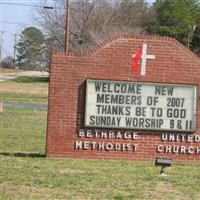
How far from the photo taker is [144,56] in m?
14.7

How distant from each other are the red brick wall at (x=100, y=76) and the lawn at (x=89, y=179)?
19.5 inches

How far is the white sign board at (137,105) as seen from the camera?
14.6m

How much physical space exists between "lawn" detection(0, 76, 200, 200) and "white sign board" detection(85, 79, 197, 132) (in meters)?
0.97

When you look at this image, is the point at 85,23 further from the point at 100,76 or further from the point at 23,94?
the point at 100,76

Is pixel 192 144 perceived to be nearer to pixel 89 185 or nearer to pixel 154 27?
pixel 89 185

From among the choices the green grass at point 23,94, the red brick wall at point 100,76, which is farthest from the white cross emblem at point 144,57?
the green grass at point 23,94

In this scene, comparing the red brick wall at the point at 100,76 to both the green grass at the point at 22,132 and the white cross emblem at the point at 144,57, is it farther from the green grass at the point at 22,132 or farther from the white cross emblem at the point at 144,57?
the green grass at the point at 22,132

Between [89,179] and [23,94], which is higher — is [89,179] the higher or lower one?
the higher one

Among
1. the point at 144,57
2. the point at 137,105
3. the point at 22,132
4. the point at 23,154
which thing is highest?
the point at 144,57

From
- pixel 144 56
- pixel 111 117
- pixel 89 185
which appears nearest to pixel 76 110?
pixel 111 117

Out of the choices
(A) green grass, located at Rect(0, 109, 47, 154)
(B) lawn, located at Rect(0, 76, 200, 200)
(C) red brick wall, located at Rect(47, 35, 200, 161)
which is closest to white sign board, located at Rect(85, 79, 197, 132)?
(C) red brick wall, located at Rect(47, 35, 200, 161)

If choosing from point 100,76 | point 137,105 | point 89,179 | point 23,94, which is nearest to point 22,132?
point 100,76

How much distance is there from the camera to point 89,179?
11281 millimetres

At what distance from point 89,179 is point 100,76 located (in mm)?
3950
